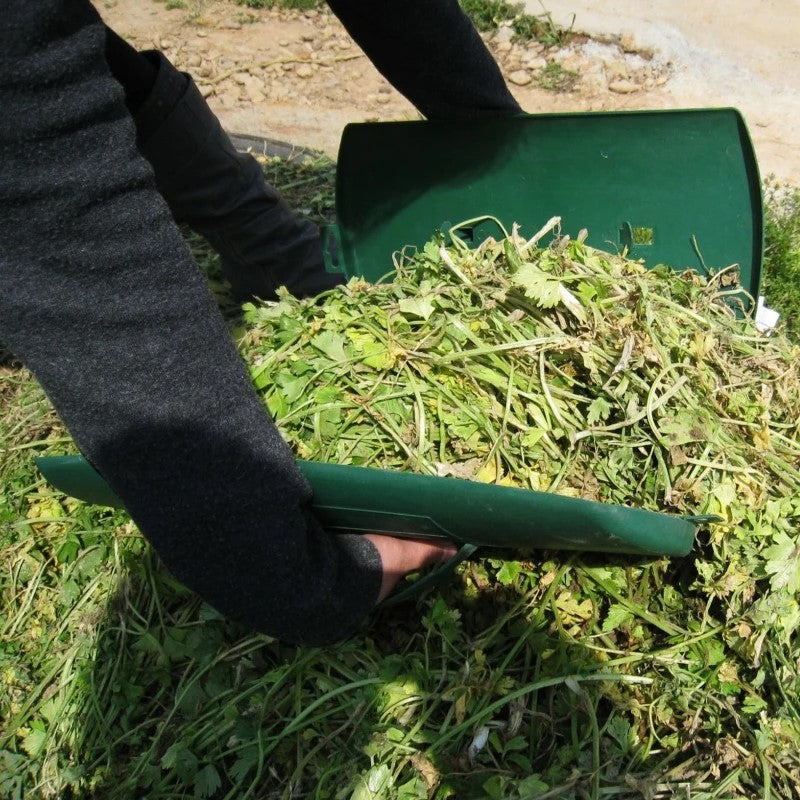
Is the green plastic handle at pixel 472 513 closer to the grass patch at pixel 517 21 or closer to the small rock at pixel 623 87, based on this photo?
the small rock at pixel 623 87

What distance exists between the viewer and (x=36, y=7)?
0.97 metres

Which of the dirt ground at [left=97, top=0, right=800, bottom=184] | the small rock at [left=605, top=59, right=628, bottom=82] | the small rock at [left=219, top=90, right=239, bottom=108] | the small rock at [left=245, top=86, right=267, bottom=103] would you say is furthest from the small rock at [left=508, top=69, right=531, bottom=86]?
the small rock at [left=219, top=90, right=239, bottom=108]

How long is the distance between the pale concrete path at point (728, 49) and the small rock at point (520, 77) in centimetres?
41

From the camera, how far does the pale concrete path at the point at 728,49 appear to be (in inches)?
132

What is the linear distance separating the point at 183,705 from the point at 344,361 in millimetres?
760

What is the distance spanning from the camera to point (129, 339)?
109cm

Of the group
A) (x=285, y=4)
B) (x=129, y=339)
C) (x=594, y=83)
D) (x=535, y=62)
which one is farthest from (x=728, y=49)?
(x=129, y=339)

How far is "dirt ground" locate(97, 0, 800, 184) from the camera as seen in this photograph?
140 inches

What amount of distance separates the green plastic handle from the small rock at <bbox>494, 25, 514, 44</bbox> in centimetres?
342

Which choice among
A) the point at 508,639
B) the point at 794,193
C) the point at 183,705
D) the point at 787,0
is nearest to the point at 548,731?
the point at 508,639

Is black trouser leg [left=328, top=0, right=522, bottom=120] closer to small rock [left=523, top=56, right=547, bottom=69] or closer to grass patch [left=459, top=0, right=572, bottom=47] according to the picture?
small rock [left=523, top=56, right=547, bottom=69]

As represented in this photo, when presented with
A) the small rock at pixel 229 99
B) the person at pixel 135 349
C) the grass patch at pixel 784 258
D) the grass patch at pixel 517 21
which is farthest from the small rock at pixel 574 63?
the person at pixel 135 349

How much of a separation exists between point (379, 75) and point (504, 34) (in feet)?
2.32

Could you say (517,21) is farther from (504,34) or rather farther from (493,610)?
(493,610)
